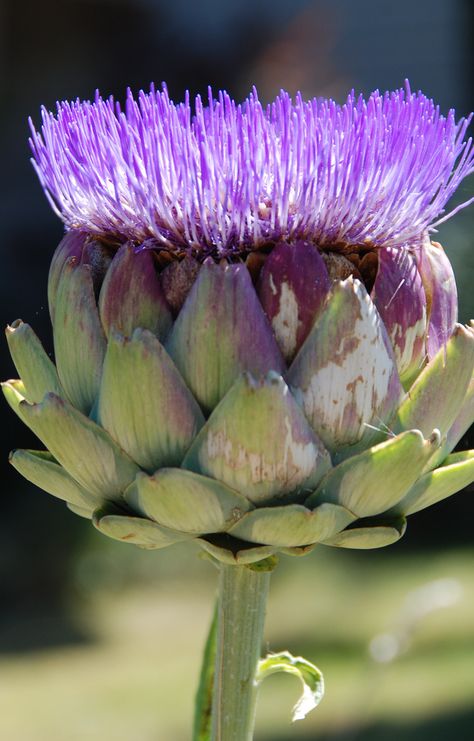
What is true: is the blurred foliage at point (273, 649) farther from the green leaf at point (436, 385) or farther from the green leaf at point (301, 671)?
the green leaf at point (436, 385)

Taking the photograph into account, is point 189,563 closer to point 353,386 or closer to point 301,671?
point 301,671

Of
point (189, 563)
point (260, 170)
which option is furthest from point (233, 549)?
point (189, 563)

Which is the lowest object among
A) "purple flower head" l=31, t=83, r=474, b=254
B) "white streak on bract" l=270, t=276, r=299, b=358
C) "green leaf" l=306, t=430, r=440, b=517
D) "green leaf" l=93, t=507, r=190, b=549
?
"green leaf" l=93, t=507, r=190, b=549

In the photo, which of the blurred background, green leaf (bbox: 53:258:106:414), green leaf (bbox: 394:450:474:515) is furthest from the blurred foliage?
green leaf (bbox: 53:258:106:414)

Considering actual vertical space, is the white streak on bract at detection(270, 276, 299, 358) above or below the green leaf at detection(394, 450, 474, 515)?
above

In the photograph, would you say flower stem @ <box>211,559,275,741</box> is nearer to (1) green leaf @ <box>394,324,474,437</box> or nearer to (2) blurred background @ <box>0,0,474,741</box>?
(1) green leaf @ <box>394,324,474,437</box>

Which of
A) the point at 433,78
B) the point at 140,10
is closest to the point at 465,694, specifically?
the point at 433,78
